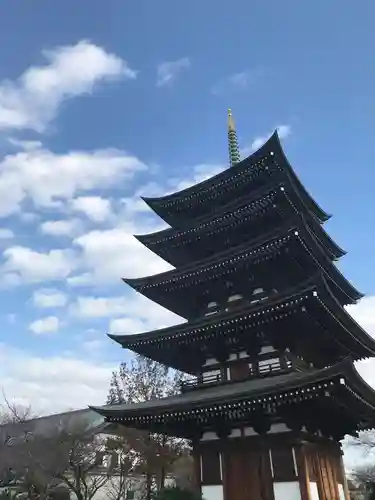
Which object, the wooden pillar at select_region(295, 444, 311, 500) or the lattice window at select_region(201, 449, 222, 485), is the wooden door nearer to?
the lattice window at select_region(201, 449, 222, 485)

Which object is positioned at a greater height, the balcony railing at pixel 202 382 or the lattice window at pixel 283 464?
the balcony railing at pixel 202 382

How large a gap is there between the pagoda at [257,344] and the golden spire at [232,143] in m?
5.05

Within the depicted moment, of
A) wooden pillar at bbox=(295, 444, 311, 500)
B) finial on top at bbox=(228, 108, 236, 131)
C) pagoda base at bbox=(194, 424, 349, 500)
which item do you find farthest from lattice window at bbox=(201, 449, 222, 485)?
finial on top at bbox=(228, 108, 236, 131)

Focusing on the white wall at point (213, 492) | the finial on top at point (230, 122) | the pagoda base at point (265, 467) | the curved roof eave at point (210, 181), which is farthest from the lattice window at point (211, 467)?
the finial on top at point (230, 122)

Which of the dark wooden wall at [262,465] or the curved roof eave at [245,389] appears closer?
the curved roof eave at [245,389]

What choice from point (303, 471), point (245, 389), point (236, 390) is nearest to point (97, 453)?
→ point (236, 390)

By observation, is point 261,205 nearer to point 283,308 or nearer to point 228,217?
point 228,217

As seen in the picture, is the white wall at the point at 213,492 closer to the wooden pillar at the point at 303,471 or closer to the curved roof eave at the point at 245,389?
the wooden pillar at the point at 303,471

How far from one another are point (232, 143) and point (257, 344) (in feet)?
49.6

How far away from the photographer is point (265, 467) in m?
16.9

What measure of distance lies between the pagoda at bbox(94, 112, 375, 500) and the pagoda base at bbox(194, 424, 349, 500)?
38mm

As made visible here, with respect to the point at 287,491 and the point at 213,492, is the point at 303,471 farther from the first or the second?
the point at 213,492

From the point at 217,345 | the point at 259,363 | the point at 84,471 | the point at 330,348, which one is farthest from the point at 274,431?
the point at 84,471

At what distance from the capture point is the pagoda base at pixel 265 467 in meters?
16.5
